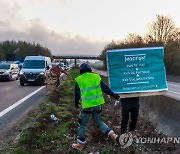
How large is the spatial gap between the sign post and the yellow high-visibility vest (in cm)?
101

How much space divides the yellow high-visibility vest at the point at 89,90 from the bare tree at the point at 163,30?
64.6 m

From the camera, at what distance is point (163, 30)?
243 ft

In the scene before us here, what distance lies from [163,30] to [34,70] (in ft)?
156

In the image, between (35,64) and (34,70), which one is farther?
(35,64)

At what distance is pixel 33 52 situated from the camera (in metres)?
126

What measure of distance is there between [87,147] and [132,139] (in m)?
0.97

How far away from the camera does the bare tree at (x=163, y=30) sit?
236ft

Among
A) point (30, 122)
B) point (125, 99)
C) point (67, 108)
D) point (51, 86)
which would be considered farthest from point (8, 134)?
point (51, 86)

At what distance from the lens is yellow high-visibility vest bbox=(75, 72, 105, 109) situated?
7945 millimetres

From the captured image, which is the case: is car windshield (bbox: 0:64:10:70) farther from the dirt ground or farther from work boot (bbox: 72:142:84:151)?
work boot (bbox: 72:142:84:151)

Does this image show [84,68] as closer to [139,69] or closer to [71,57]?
[139,69]

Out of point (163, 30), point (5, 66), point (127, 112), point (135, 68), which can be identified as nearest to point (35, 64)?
point (5, 66)

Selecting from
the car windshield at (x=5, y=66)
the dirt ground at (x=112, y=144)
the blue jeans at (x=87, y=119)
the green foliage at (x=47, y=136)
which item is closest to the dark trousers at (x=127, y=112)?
the dirt ground at (x=112, y=144)

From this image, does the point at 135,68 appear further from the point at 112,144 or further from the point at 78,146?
the point at 78,146
